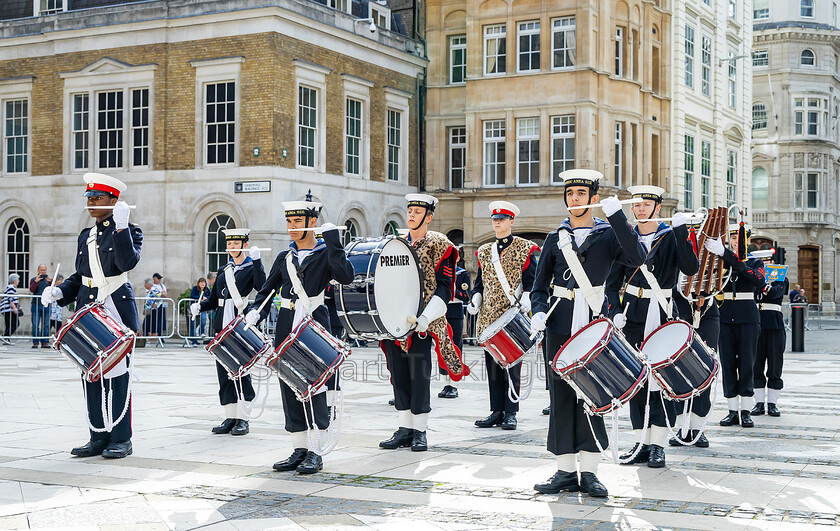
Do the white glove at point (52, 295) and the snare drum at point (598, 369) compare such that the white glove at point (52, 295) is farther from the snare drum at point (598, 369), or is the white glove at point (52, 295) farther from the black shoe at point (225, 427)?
the snare drum at point (598, 369)

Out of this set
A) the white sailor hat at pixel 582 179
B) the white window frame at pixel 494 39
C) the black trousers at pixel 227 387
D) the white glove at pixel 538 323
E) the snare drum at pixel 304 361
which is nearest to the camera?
the white glove at pixel 538 323

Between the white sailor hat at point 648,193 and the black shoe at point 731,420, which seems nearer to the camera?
the white sailor hat at point 648,193

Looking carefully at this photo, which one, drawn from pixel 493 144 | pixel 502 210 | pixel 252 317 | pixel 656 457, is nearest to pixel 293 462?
pixel 252 317

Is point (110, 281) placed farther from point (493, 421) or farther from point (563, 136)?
point (563, 136)

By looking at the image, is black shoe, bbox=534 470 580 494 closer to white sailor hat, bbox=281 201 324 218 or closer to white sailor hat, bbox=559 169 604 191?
white sailor hat, bbox=559 169 604 191

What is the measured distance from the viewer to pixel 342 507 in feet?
21.7

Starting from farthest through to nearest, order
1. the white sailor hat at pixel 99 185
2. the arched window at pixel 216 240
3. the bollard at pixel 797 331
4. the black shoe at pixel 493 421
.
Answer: the arched window at pixel 216 240, the bollard at pixel 797 331, the black shoe at pixel 493 421, the white sailor hat at pixel 99 185

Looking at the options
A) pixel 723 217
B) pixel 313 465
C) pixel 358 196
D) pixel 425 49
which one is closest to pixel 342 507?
pixel 313 465

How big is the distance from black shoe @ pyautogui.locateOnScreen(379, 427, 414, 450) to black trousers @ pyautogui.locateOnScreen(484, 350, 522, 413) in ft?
5.45

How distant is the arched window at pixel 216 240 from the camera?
86.7 feet

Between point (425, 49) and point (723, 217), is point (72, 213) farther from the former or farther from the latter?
point (723, 217)

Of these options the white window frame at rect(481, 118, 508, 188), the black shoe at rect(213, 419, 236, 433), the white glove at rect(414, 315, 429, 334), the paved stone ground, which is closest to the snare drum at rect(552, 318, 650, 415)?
the paved stone ground

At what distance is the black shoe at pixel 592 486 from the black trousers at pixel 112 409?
12.2 feet

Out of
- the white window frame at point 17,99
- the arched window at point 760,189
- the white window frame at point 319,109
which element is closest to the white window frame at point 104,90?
the white window frame at point 17,99
